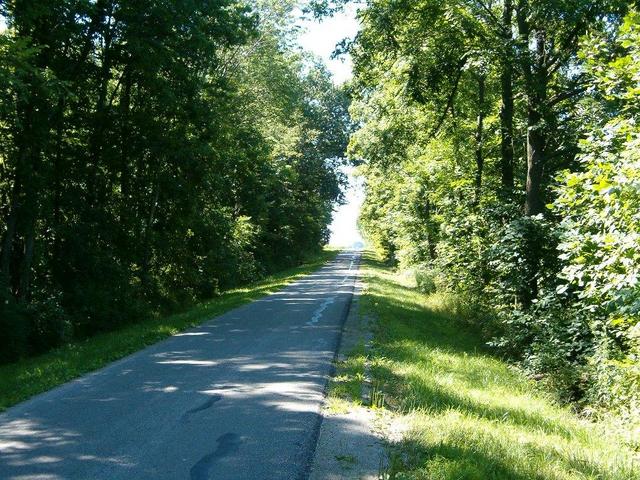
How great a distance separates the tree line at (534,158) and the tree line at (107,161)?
18.9 ft

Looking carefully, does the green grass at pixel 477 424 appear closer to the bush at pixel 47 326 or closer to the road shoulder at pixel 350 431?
the road shoulder at pixel 350 431

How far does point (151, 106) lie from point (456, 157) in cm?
1151

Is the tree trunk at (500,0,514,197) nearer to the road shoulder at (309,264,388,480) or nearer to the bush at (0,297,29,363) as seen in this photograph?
the road shoulder at (309,264,388,480)

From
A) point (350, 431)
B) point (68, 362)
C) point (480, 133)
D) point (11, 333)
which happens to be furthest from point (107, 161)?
point (350, 431)

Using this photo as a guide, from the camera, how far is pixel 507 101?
16.0m

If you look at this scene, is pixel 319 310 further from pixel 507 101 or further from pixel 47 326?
pixel 507 101

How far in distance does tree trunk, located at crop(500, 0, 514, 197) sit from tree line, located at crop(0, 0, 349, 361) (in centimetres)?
866

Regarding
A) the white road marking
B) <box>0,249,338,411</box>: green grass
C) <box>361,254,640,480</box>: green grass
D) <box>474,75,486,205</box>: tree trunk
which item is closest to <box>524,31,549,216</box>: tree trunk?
<box>474,75,486,205</box>: tree trunk

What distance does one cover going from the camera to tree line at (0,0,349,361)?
13.9 m

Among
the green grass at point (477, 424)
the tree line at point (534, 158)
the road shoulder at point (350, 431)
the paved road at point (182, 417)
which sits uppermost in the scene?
the tree line at point (534, 158)

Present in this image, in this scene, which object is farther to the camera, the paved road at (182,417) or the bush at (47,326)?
the bush at (47,326)

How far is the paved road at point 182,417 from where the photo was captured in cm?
516

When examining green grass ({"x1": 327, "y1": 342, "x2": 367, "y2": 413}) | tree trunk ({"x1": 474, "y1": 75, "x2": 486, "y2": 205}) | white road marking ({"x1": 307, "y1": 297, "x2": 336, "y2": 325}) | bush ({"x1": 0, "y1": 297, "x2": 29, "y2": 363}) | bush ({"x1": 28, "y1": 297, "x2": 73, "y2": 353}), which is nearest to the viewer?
green grass ({"x1": 327, "y1": 342, "x2": 367, "y2": 413})

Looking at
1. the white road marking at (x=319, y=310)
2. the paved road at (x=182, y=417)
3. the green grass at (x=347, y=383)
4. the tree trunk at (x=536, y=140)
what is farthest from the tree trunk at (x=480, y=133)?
the green grass at (x=347, y=383)
